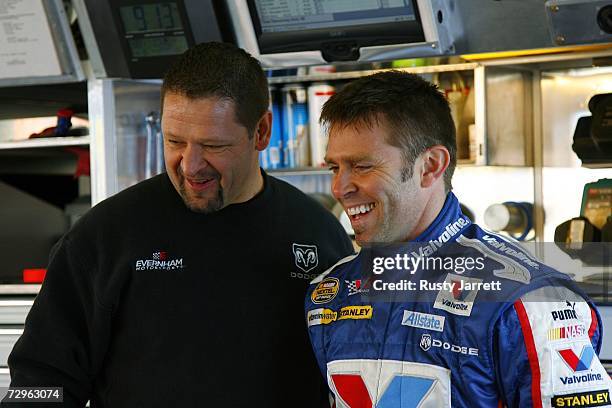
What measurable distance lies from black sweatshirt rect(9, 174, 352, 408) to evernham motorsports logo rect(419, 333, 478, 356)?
377mm

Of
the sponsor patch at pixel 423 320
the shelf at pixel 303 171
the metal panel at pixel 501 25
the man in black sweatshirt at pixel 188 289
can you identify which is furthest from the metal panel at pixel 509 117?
the sponsor patch at pixel 423 320

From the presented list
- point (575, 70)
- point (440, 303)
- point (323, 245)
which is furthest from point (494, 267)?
point (575, 70)

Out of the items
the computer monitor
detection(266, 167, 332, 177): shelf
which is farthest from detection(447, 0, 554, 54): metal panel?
detection(266, 167, 332, 177): shelf

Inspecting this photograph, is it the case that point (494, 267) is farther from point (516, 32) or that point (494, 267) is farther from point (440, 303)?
point (516, 32)

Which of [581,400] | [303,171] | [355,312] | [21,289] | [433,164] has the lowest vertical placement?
[21,289]

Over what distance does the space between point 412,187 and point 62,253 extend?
2.30ft

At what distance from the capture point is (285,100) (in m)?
3.68

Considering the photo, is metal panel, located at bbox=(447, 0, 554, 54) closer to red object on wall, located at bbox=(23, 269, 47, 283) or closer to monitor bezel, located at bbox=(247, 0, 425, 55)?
monitor bezel, located at bbox=(247, 0, 425, 55)

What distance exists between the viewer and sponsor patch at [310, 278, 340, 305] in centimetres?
167

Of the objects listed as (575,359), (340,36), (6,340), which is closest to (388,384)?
(575,359)

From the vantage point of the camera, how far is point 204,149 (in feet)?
5.71

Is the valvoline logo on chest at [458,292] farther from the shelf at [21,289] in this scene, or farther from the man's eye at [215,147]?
the shelf at [21,289]

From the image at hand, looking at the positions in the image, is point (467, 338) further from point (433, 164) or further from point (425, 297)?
point (433, 164)

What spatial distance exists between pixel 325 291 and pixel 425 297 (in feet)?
0.73
